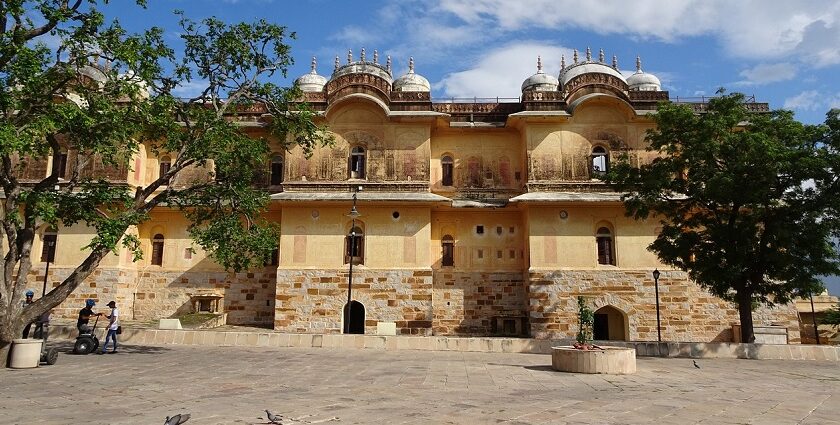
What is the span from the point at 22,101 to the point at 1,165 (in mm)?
1590

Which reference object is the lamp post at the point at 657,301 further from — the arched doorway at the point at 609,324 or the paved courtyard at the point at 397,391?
the paved courtyard at the point at 397,391

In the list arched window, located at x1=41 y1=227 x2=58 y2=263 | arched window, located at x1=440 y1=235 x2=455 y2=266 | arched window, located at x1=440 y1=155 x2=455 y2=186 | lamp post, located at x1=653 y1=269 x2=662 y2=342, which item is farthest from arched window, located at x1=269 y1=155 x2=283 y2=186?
lamp post, located at x1=653 y1=269 x2=662 y2=342

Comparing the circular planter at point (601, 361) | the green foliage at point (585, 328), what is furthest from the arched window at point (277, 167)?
the circular planter at point (601, 361)

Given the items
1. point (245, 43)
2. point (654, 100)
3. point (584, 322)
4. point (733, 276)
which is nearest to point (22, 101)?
point (245, 43)

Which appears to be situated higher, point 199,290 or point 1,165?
point 1,165

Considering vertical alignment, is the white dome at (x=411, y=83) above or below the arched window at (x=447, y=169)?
above

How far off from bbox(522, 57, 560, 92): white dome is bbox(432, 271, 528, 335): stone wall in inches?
314

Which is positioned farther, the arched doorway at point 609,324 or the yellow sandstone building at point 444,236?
the arched doorway at point 609,324

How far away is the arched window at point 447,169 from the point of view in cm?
2120

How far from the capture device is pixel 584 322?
37.5 ft

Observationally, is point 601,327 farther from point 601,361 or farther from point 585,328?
point 601,361

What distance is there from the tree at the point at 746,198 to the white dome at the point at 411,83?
36.7 feet

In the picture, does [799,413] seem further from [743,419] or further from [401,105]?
[401,105]

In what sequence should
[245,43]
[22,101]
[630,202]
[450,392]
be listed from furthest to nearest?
[630,202] < [245,43] < [22,101] < [450,392]
